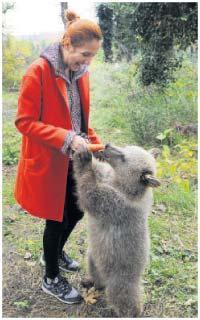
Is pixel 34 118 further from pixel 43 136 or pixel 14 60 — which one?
pixel 14 60

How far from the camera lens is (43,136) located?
3592 mm

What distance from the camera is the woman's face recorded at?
3.66 metres

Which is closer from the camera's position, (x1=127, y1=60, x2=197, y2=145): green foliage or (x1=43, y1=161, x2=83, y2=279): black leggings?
(x1=43, y1=161, x2=83, y2=279): black leggings

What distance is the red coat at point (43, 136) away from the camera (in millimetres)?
3598

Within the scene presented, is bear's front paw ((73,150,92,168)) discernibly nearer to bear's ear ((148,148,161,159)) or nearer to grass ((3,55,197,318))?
bear's ear ((148,148,161,159))

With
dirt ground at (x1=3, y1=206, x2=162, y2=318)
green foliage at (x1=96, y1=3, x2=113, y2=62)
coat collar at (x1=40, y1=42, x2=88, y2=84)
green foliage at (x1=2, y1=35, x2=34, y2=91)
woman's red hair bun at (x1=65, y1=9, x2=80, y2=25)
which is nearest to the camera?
coat collar at (x1=40, y1=42, x2=88, y2=84)

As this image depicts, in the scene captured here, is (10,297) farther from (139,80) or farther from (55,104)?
(139,80)

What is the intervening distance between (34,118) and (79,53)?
2.07ft

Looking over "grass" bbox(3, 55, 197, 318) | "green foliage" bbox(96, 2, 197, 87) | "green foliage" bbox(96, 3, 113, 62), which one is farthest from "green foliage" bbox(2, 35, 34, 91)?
"grass" bbox(3, 55, 197, 318)

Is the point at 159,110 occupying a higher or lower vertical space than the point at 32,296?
higher

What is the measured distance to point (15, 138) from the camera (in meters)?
8.72

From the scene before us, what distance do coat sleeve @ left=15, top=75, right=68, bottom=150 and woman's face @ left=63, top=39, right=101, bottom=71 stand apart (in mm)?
342

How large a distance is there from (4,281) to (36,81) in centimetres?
209

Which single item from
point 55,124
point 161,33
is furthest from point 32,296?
point 161,33
